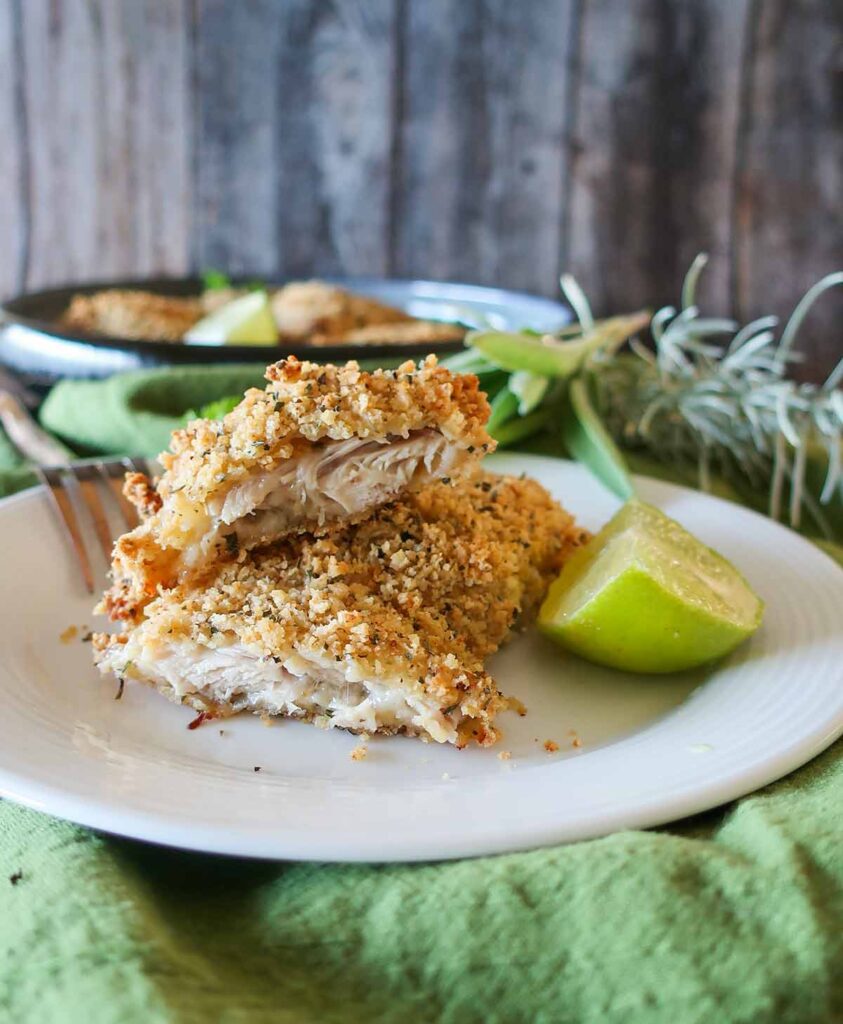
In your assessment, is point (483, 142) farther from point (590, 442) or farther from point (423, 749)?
point (423, 749)

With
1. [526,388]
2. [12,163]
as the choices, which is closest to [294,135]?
[12,163]

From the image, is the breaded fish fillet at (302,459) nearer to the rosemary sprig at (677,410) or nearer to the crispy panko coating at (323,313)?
the rosemary sprig at (677,410)

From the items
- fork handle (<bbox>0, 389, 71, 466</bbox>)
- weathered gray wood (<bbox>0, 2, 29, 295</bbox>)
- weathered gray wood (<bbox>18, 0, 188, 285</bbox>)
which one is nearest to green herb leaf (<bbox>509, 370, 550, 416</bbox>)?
fork handle (<bbox>0, 389, 71, 466</bbox>)

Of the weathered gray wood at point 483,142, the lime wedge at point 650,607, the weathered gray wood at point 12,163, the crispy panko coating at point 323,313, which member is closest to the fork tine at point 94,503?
the lime wedge at point 650,607

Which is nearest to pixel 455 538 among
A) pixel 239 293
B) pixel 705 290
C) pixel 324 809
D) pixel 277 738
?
pixel 277 738

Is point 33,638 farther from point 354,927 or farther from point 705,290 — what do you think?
point 705,290

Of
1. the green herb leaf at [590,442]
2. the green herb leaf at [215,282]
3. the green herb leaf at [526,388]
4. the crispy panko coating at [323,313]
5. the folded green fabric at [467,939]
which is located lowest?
the green herb leaf at [215,282]
